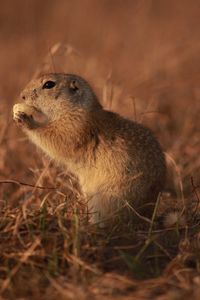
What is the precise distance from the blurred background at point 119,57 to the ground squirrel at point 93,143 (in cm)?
53

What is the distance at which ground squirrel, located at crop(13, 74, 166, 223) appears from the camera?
4.82 meters

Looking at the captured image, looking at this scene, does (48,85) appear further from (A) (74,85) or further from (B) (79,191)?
(B) (79,191)

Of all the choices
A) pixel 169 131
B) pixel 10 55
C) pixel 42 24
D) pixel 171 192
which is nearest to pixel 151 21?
pixel 42 24

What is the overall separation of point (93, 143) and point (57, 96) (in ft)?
1.88

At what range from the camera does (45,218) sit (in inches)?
159

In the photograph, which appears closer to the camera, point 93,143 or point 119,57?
point 93,143

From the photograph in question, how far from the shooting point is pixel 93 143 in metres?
5.11

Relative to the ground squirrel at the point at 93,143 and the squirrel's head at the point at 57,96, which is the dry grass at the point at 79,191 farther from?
the squirrel's head at the point at 57,96

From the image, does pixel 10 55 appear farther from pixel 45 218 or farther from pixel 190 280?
pixel 190 280

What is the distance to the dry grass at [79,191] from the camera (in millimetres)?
3498

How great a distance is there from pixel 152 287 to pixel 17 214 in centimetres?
116

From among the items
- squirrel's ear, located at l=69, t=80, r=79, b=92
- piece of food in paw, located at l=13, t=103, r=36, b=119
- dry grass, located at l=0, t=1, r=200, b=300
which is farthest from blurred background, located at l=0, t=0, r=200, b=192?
piece of food in paw, located at l=13, t=103, r=36, b=119

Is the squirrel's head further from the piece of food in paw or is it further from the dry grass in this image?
the dry grass

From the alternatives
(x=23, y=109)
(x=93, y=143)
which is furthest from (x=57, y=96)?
(x=93, y=143)
